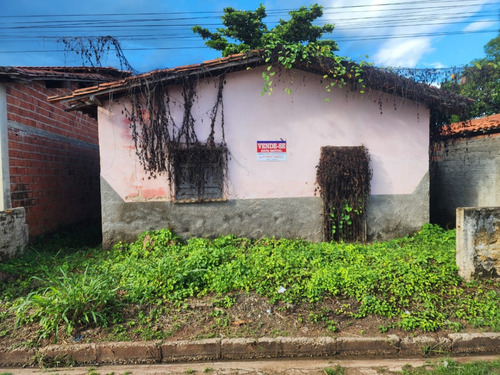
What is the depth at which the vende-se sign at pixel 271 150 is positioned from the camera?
19.1 feet

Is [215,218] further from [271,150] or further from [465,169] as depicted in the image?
[465,169]

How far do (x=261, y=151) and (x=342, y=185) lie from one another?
1921 mm

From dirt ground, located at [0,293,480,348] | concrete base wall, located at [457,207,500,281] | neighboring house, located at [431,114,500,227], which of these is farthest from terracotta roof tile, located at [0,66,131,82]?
neighboring house, located at [431,114,500,227]

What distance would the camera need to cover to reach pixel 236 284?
Result: 13.0ft

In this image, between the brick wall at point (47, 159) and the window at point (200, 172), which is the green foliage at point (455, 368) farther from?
the brick wall at point (47, 159)

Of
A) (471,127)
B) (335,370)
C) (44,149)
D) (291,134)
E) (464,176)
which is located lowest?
(335,370)

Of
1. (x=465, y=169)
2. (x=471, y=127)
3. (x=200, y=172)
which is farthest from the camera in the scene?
(x=465, y=169)

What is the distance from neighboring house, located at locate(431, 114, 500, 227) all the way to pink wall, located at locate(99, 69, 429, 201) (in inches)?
72.1

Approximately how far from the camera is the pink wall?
18.4 ft

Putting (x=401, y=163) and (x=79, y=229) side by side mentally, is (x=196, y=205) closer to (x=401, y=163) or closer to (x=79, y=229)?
(x=79, y=229)

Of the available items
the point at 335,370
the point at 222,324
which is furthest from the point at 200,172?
the point at 335,370

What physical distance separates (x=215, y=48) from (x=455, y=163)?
509 inches

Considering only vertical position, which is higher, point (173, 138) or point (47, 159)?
point (173, 138)

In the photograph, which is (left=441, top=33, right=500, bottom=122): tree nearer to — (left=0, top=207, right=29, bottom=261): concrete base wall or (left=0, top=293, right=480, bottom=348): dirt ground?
(left=0, top=293, right=480, bottom=348): dirt ground
